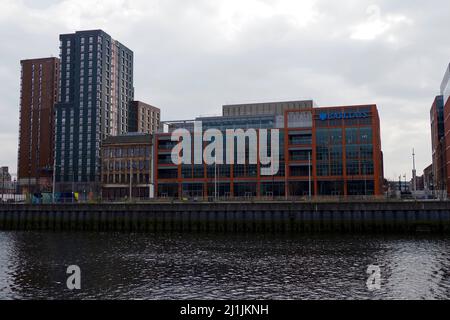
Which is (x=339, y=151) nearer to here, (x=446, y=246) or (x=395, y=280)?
(x=446, y=246)

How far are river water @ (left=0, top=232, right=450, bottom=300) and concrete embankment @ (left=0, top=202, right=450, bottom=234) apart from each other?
7.86 metres

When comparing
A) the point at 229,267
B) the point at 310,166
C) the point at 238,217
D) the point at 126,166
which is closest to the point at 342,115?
the point at 310,166

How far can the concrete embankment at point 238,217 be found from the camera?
79875mm

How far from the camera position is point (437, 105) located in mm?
174125

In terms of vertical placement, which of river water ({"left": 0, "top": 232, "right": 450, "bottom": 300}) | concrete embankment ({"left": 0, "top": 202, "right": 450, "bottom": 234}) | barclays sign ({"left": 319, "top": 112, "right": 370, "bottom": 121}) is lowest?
river water ({"left": 0, "top": 232, "right": 450, "bottom": 300})

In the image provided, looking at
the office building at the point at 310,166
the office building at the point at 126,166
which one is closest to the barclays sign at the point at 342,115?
the office building at the point at 310,166

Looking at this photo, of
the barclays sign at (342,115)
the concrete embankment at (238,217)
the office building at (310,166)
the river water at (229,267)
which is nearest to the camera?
the river water at (229,267)

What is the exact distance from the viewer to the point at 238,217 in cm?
8550

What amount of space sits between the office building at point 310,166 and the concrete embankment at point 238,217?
148ft

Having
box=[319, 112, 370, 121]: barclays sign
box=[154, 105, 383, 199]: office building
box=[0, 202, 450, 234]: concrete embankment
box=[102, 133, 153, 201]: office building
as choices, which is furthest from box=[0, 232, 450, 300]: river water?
box=[102, 133, 153, 201]: office building

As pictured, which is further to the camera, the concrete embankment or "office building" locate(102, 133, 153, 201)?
"office building" locate(102, 133, 153, 201)

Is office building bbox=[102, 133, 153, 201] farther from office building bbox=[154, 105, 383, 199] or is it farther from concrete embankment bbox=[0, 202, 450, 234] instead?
concrete embankment bbox=[0, 202, 450, 234]

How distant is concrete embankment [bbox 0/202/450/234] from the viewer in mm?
79875

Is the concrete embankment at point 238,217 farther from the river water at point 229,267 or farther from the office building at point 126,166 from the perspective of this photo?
the office building at point 126,166
